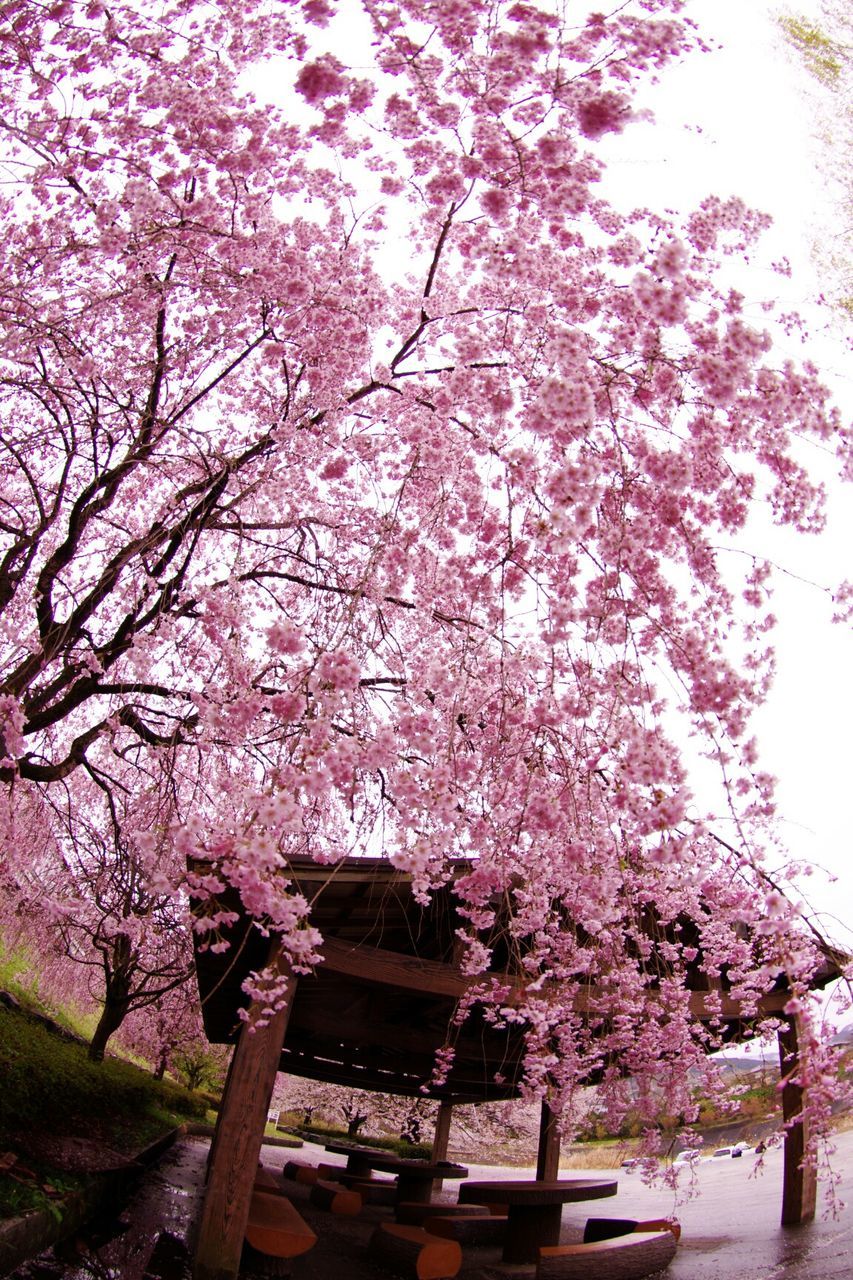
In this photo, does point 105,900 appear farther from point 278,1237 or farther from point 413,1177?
point 278,1237

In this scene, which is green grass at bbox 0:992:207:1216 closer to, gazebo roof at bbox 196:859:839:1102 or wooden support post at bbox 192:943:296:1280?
wooden support post at bbox 192:943:296:1280

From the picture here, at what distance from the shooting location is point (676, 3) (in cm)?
351

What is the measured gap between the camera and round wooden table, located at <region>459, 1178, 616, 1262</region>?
7.27 m

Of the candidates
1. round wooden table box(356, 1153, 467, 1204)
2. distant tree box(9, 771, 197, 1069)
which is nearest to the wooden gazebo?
round wooden table box(356, 1153, 467, 1204)

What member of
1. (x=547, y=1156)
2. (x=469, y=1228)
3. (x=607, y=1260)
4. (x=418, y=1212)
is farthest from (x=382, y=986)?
(x=418, y=1212)

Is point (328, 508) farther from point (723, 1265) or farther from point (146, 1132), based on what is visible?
point (146, 1132)

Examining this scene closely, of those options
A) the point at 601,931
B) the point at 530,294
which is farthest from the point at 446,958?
the point at 530,294

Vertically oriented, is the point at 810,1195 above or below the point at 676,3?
below

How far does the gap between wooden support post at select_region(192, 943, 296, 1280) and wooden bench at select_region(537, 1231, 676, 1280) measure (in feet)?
8.29

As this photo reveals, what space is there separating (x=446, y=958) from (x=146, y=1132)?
616 cm

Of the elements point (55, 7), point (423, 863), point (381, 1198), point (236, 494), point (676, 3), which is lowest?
point (381, 1198)

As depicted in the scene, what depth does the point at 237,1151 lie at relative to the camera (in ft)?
16.2

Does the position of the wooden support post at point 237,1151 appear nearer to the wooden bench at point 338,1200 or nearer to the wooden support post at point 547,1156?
the wooden support post at point 547,1156

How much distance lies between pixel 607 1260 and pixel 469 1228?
10.2 feet
